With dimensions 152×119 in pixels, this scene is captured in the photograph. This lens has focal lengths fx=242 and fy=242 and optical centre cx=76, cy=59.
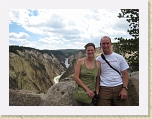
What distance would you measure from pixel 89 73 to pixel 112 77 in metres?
0.29

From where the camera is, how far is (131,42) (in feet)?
11.7

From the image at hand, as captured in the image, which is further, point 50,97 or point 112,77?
point 50,97

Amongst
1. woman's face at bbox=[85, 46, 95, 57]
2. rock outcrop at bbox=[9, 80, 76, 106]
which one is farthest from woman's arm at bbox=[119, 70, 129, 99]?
rock outcrop at bbox=[9, 80, 76, 106]

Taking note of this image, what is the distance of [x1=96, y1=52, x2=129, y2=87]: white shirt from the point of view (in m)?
2.91

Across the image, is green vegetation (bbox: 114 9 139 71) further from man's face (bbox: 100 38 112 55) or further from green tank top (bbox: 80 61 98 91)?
green tank top (bbox: 80 61 98 91)

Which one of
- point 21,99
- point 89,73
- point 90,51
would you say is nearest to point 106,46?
point 90,51

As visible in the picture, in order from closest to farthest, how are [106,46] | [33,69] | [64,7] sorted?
[106,46] → [64,7] → [33,69]

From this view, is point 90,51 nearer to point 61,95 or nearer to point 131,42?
point 61,95

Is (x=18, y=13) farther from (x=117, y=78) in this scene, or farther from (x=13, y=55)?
(x=117, y=78)

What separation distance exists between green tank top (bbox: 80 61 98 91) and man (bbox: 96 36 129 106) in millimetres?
114

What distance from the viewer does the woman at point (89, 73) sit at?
2.90 m

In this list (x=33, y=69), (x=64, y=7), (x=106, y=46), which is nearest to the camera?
(x=106, y=46)

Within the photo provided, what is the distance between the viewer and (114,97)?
296 centimetres

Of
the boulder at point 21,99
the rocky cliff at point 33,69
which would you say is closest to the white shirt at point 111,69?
the rocky cliff at point 33,69
